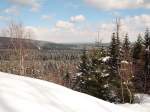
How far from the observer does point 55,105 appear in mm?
3771

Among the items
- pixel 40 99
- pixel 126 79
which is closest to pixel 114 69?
pixel 126 79

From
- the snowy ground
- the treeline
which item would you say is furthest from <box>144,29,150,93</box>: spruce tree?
the snowy ground

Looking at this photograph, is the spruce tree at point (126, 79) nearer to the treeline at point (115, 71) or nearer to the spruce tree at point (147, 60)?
the treeline at point (115, 71)

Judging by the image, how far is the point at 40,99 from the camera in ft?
12.2

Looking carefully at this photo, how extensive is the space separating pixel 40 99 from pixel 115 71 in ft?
106

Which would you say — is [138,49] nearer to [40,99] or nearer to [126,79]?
[126,79]

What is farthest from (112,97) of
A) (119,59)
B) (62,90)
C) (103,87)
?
(62,90)

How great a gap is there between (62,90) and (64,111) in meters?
0.74

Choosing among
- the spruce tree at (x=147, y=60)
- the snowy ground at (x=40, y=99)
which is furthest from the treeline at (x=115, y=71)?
the snowy ground at (x=40, y=99)

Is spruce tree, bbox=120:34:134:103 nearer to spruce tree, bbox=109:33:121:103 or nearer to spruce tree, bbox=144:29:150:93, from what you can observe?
spruce tree, bbox=109:33:121:103

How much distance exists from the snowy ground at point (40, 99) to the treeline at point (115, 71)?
2156 cm

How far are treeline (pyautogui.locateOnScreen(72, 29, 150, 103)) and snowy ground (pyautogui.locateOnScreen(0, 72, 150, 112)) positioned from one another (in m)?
21.6

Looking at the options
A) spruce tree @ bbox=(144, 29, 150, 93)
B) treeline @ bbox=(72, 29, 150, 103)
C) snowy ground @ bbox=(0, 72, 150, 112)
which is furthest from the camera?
spruce tree @ bbox=(144, 29, 150, 93)

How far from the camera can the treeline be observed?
29.1 metres
